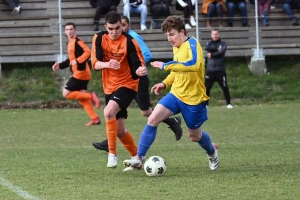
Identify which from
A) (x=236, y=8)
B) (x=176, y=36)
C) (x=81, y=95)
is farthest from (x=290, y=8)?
(x=176, y=36)

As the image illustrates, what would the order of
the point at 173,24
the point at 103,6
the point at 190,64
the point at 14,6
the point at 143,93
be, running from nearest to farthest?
the point at 190,64
the point at 173,24
the point at 143,93
the point at 103,6
the point at 14,6

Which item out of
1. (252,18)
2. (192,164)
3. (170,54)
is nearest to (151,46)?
(170,54)

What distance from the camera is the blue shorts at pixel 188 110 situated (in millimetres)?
8328

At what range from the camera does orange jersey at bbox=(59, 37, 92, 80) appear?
1488cm

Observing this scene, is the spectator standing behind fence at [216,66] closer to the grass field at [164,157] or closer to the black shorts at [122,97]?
the grass field at [164,157]

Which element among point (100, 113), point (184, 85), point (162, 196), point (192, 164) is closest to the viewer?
point (162, 196)

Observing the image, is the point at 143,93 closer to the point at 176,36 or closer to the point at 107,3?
the point at 176,36

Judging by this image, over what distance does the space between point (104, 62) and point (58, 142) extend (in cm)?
390

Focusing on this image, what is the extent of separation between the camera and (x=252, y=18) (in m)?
22.3

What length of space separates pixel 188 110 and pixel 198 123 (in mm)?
206

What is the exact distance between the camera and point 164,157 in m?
10.1

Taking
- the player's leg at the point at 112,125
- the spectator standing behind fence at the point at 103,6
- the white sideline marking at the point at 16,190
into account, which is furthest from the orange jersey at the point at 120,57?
the spectator standing behind fence at the point at 103,6

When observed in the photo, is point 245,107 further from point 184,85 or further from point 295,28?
point 184,85

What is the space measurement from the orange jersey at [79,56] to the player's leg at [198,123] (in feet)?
21.2
